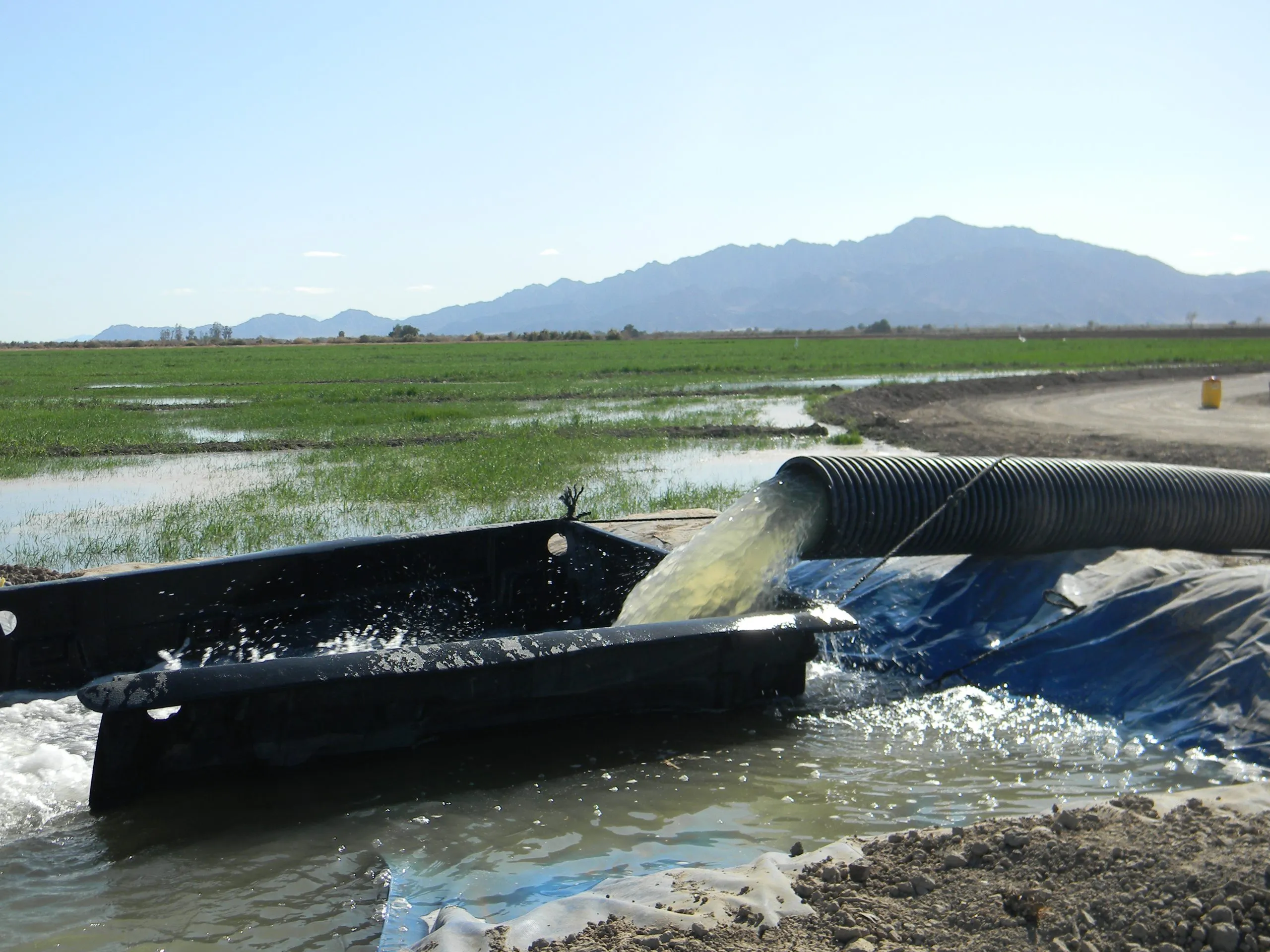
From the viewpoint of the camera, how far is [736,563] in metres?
5.94

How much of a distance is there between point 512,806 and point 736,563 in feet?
7.21

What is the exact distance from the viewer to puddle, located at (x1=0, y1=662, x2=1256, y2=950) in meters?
3.43

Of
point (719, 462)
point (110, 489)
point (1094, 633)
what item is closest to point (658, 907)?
point (1094, 633)

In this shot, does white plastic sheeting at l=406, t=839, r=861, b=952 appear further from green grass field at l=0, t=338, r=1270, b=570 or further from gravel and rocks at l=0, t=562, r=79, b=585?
green grass field at l=0, t=338, r=1270, b=570

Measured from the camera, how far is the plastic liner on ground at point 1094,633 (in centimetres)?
480

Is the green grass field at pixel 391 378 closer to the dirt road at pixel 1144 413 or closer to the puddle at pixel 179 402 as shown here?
the puddle at pixel 179 402

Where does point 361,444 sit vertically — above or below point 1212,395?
below

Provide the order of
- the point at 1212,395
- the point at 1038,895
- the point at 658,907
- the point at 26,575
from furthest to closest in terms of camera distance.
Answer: the point at 1212,395 < the point at 26,575 < the point at 658,907 < the point at 1038,895

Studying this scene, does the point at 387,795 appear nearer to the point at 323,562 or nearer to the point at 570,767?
the point at 570,767

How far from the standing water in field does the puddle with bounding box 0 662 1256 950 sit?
2.65 ft

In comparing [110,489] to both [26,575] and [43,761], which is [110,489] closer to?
[26,575]

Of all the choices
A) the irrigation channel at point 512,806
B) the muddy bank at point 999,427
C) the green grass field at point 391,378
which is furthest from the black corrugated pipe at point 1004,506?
the green grass field at point 391,378

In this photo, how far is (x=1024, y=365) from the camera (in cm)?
3775

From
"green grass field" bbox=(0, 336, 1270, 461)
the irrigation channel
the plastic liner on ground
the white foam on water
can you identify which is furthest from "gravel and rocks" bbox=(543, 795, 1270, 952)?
"green grass field" bbox=(0, 336, 1270, 461)
